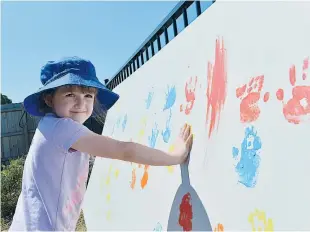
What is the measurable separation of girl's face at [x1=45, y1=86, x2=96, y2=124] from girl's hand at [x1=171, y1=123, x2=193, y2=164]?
0.36 meters

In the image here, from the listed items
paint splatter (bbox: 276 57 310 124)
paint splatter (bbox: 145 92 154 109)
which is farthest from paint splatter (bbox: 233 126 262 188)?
paint splatter (bbox: 145 92 154 109)

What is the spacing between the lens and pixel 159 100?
1.48 meters

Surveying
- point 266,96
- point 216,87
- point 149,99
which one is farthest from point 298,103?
point 149,99

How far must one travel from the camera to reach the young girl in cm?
112

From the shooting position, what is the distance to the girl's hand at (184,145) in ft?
3.67

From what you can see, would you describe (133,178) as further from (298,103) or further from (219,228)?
(298,103)

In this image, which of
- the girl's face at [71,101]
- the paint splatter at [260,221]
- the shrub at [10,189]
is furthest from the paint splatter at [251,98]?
the shrub at [10,189]

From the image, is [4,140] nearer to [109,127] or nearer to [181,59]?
[109,127]

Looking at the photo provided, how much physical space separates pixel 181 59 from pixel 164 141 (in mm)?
308

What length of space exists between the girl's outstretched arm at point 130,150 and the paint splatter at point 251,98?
0.28 metres

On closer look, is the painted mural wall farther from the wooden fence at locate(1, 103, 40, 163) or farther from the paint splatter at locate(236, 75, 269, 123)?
the wooden fence at locate(1, 103, 40, 163)

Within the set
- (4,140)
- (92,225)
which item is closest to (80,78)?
(92,225)

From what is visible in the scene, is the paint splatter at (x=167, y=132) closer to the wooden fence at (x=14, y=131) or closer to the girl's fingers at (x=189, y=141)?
the girl's fingers at (x=189, y=141)

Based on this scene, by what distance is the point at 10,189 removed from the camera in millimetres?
4887
